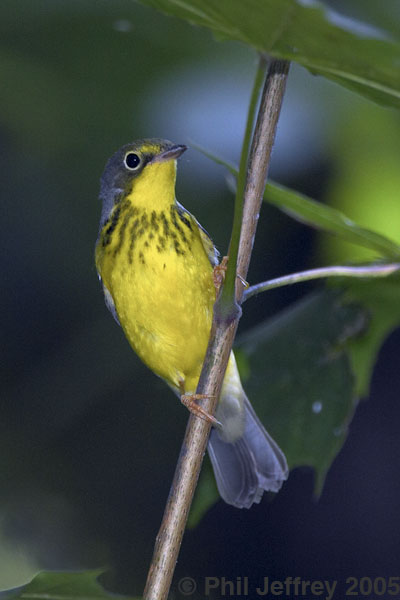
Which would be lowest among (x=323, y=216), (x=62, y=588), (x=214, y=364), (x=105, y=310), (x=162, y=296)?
(x=62, y=588)

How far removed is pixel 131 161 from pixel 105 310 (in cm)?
125

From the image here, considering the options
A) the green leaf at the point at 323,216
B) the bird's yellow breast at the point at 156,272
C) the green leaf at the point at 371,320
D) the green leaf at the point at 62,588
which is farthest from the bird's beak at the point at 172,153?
the green leaf at the point at 62,588

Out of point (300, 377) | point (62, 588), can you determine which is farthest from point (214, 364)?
point (300, 377)

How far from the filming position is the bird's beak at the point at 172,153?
2.07 metres

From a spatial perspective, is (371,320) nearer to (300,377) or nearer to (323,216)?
(300,377)

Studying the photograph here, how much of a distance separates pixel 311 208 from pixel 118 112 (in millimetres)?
1420

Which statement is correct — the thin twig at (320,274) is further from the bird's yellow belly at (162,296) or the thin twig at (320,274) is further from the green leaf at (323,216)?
the bird's yellow belly at (162,296)

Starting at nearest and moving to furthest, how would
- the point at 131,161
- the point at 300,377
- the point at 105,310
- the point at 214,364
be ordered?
the point at 214,364 → the point at 300,377 → the point at 131,161 → the point at 105,310

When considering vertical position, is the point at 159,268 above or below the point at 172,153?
below

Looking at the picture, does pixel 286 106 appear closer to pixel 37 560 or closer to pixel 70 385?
pixel 70 385

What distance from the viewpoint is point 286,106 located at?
2.65 metres

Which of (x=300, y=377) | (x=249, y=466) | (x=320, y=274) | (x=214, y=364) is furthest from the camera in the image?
(x=249, y=466)

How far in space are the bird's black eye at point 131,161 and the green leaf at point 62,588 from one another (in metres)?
1.33

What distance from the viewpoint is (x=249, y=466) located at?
246 centimetres
